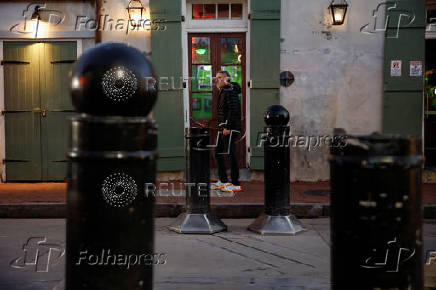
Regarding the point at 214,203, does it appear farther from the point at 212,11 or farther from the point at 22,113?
the point at 22,113

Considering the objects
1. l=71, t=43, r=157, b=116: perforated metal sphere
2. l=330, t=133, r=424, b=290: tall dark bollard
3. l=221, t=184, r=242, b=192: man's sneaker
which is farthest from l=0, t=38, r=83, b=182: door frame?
l=330, t=133, r=424, b=290: tall dark bollard

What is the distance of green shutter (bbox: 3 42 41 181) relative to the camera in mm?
8922

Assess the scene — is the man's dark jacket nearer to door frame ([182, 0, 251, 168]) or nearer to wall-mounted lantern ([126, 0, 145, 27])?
door frame ([182, 0, 251, 168])

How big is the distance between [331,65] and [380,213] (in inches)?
289

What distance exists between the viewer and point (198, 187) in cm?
536

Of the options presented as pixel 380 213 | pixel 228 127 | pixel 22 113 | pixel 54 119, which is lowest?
pixel 380 213

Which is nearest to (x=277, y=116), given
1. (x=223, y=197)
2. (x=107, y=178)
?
(x=223, y=197)

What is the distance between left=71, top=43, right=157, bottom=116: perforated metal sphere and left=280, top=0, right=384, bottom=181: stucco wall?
7.01 meters

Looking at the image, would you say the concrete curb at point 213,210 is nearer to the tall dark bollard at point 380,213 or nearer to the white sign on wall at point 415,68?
the white sign on wall at point 415,68

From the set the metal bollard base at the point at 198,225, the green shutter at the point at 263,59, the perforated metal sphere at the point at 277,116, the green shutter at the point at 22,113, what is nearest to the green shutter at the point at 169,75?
the green shutter at the point at 263,59

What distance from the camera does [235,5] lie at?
30.3 feet

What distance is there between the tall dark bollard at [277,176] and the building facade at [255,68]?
3.49 m

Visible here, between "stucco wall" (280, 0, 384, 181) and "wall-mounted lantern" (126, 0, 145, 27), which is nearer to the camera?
"wall-mounted lantern" (126, 0, 145, 27)

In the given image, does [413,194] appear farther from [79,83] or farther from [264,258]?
[264,258]
